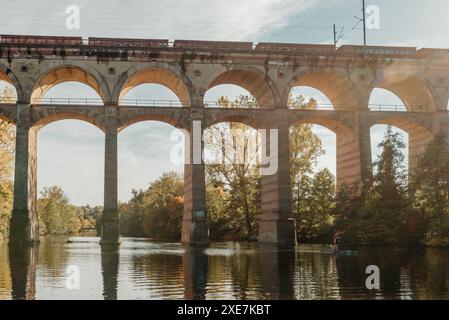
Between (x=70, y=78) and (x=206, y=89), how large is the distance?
12446mm

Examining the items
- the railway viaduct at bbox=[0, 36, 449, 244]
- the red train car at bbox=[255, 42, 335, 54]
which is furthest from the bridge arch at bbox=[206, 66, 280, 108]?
the red train car at bbox=[255, 42, 335, 54]

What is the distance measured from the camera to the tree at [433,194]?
37.4 meters

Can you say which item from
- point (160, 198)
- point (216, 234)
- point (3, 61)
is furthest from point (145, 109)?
point (160, 198)

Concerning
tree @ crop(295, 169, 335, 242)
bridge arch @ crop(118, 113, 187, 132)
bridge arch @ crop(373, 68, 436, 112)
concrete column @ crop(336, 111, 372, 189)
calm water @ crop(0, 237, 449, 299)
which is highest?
bridge arch @ crop(373, 68, 436, 112)

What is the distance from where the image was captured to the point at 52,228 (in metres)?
117

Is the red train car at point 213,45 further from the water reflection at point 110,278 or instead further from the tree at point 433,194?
the water reflection at point 110,278

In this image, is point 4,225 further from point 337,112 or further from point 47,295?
point 47,295

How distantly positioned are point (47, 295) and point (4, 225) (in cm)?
4237

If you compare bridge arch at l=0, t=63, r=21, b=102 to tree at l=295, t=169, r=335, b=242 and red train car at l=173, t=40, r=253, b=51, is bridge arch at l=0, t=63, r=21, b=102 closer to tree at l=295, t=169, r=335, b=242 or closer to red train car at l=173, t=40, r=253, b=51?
red train car at l=173, t=40, r=253, b=51

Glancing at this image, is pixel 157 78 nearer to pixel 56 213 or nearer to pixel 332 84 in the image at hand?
pixel 332 84

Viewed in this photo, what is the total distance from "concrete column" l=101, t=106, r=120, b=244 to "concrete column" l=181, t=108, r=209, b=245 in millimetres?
6128

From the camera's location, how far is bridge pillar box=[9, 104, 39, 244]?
139 feet

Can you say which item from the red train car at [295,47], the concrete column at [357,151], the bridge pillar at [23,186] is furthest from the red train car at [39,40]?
the concrete column at [357,151]

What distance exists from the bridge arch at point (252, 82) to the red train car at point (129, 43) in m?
5.53
